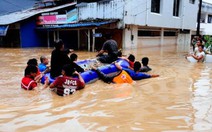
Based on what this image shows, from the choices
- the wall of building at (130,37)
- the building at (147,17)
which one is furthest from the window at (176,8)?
the wall of building at (130,37)

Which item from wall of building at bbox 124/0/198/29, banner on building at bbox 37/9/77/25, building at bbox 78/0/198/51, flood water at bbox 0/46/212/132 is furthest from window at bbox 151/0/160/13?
flood water at bbox 0/46/212/132

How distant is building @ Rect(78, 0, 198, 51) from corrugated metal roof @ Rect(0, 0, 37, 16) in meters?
10.2

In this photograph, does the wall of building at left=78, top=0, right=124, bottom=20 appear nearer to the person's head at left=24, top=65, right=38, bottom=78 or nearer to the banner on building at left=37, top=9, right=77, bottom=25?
the banner on building at left=37, top=9, right=77, bottom=25

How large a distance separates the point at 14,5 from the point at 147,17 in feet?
48.8

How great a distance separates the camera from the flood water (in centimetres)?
361

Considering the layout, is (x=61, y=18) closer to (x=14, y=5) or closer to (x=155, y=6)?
(x=155, y=6)

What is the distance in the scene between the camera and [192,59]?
11.5 meters

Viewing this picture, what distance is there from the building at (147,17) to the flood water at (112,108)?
11.4 metres

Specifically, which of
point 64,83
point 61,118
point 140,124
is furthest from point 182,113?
point 64,83

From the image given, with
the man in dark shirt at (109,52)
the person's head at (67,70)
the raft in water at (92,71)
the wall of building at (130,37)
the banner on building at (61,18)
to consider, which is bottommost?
the raft in water at (92,71)

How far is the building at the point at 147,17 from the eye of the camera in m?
17.2

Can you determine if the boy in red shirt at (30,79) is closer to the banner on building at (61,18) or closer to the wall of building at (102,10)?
the wall of building at (102,10)

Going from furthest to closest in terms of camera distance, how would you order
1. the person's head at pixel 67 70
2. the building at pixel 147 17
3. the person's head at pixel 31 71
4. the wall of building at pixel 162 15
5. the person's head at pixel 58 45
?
1. the wall of building at pixel 162 15
2. the building at pixel 147 17
3. the person's head at pixel 31 71
4. the person's head at pixel 58 45
5. the person's head at pixel 67 70

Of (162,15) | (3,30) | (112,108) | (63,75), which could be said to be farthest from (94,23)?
(112,108)
